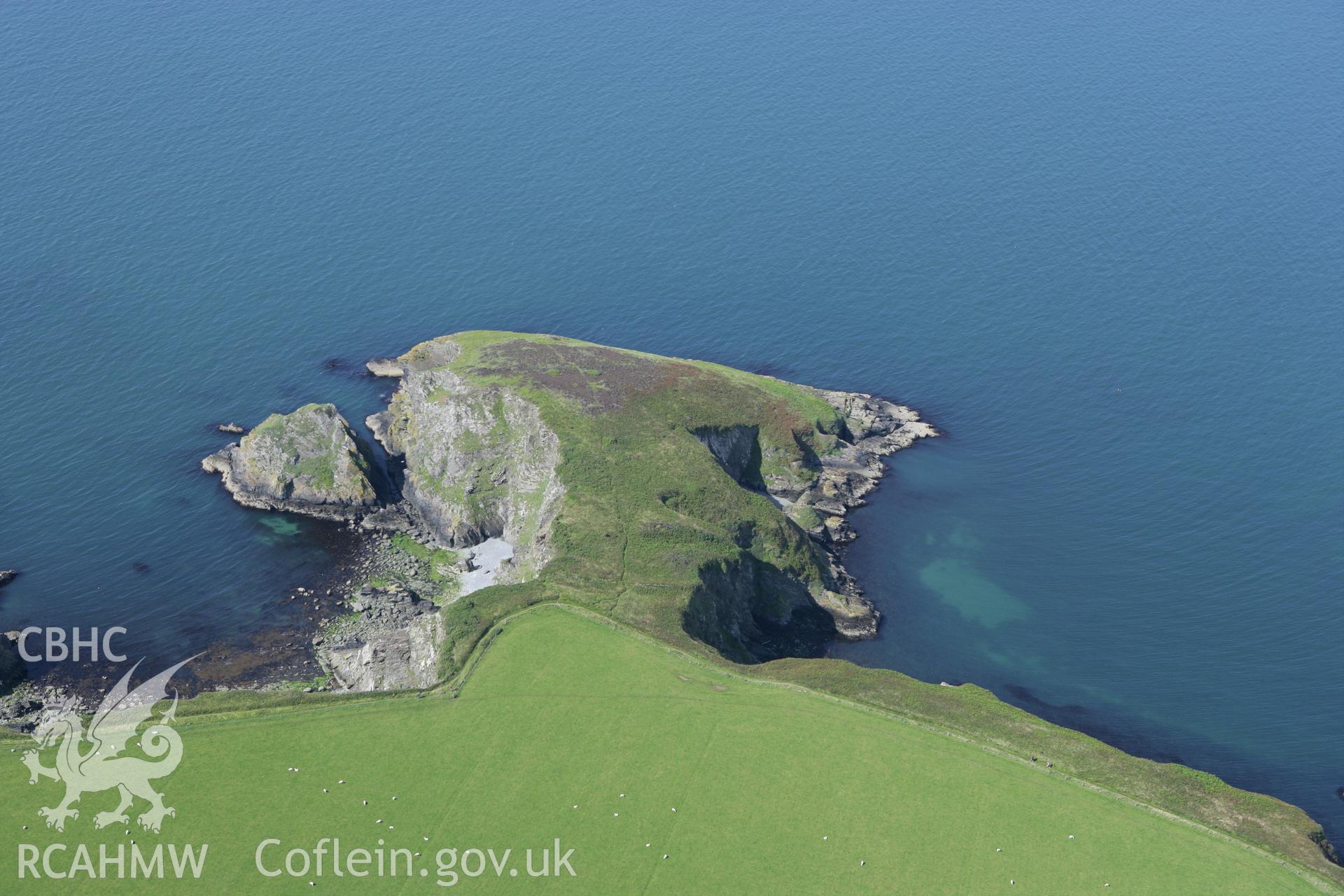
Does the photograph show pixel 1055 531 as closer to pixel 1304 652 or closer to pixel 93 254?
pixel 1304 652

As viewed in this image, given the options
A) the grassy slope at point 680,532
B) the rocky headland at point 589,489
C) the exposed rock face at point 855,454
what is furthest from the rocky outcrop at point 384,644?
the exposed rock face at point 855,454

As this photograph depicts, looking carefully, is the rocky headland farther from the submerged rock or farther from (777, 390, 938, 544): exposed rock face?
the submerged rock

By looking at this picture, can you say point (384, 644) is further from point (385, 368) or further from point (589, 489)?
point (385, 368)

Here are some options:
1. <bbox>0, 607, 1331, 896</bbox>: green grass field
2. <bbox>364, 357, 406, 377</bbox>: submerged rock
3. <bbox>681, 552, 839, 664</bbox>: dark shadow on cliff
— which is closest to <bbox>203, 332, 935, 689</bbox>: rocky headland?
<bbox>681, 552, 839, 664</bbox>: dark shadow on cliff

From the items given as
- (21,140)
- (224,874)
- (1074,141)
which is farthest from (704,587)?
(21,140)

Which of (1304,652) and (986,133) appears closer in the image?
(1304,652)

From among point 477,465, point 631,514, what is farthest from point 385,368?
point 631,514

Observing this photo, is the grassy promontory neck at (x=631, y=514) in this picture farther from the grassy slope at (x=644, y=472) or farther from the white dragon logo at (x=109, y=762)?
the white dragon logo at (x=109, y=762)
